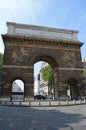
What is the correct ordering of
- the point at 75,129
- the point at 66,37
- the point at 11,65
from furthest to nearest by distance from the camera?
the point at 66,37, the point at 11,65, the point at 75,129

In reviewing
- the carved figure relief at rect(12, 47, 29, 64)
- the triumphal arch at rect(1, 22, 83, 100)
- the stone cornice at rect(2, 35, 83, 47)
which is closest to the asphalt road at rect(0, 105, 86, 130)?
the triumphal arch at rect(1, 22, 83, 100)

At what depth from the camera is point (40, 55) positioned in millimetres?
26109

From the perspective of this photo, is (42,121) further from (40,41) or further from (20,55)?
(40,41)

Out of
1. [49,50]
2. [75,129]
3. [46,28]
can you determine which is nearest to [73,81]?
[49,50]

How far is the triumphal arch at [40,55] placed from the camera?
24.4 m

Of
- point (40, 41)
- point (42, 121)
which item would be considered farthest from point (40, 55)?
point (42, 121)

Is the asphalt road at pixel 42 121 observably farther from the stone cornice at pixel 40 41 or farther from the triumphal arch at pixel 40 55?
the stone cornice at pixel 40 41

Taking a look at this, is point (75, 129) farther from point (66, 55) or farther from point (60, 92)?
point (66, 55)

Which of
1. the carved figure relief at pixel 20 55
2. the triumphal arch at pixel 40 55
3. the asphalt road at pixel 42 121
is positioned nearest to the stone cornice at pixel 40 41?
the triumphal arch at pixel 40 55

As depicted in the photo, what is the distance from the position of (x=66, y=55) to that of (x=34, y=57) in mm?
6146

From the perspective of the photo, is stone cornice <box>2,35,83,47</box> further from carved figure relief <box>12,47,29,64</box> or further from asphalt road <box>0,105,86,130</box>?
asphalt road <box>0,105,86,130</box>

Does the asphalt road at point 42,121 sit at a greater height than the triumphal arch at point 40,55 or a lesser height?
lesser

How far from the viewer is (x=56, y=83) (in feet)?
87.5

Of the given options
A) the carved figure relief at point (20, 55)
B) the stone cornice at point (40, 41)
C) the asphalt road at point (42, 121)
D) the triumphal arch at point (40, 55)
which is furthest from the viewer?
the stone cornice at point (40, 41)
